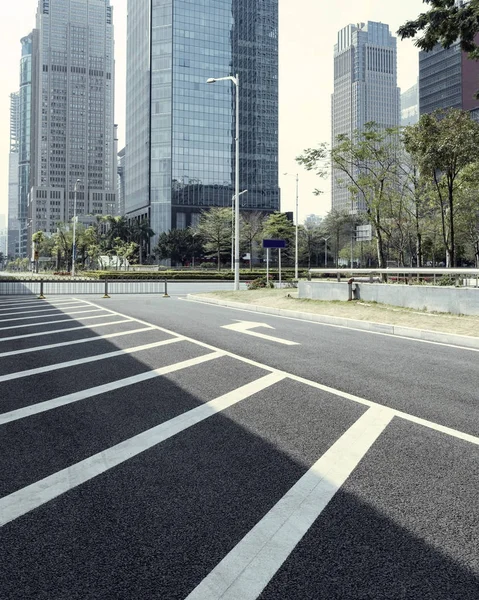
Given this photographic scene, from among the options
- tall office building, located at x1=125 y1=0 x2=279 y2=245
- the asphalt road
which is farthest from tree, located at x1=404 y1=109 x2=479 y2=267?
tall office building, located at x1=125 y1=0 x2=279 y2=245

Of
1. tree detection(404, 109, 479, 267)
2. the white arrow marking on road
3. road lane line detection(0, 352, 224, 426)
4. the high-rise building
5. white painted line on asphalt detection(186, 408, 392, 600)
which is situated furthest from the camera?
A: the high-rise building

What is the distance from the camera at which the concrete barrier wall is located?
1289 centimetres

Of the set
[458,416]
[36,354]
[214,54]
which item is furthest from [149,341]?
[214,54]

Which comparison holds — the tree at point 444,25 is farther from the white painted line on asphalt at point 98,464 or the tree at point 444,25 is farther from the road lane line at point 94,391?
the white painted line on asphalt at point 98,464

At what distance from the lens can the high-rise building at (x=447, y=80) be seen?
161000 mm

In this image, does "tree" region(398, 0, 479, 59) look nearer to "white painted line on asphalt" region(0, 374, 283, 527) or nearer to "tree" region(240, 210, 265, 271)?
"white painted line on asphalt" region(0, 374, 283, 527)

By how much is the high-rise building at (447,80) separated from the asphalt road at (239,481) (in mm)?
171837

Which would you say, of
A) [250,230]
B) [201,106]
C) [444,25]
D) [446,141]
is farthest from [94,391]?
[201,106]

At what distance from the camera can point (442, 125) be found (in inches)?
1005

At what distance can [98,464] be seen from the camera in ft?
12.7

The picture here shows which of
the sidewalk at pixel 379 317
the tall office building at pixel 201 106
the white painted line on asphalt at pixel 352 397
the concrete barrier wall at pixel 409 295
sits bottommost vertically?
the white painted line on asphalt at pixel 352 397

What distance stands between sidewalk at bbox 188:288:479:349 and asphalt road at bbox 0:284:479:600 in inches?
128

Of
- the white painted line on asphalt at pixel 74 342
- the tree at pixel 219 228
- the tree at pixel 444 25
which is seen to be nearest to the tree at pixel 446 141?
the tree at pixel 444 25

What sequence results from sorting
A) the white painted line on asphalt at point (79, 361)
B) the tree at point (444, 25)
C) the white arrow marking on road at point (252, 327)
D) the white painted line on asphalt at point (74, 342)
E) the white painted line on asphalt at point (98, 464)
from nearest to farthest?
1. the white painted line on asphalt at point (98, 464)
2. the white painted line on asphalt at point (79, 361)
3. the white painted line on asphalt at point (74, 342)
4. the white arrow marking on road at point (252, 327)
5. the tree at point (444, 25)
